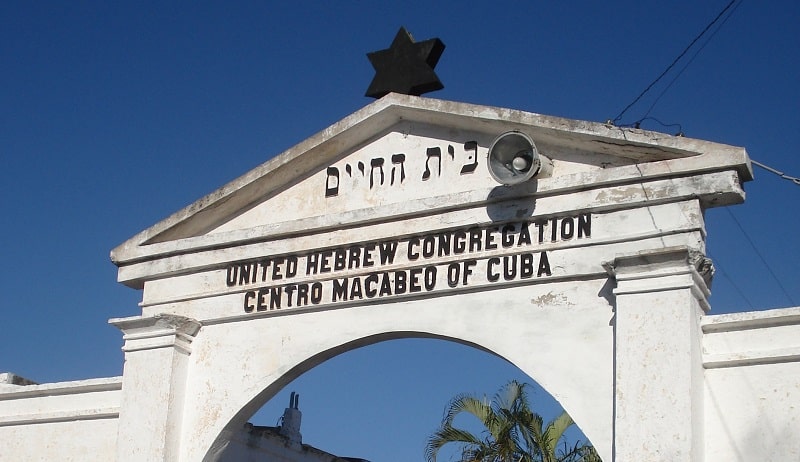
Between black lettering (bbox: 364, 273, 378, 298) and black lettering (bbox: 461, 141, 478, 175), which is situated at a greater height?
black lettering (bbox: 461, 141, 478, 175)

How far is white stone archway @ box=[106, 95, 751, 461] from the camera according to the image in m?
10.4

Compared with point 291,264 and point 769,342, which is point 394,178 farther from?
point 769,342

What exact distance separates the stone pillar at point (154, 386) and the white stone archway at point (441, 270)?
0.07 feet

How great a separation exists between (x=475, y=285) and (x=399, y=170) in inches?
64.4

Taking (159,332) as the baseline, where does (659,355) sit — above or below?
below

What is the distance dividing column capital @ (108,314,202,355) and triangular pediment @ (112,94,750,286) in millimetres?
664

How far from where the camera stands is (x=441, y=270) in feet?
38.8

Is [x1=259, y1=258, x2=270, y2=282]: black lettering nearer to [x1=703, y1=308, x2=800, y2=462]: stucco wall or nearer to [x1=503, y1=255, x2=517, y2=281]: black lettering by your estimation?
[x1=503, y1=255, x2=517, y2=281]: black lettering

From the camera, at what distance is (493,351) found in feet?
37.1

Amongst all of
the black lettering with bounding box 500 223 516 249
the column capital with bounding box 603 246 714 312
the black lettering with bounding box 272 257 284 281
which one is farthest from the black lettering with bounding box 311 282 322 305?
the column capital with bounding box 603 246 714 312

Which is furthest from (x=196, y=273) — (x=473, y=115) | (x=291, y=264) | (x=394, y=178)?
(x=473, y=115)

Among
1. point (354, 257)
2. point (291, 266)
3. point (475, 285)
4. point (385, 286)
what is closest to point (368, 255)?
point (354, 257)

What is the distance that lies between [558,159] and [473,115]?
3.00 feet

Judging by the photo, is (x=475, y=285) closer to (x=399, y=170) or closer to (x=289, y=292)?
(x=399, y=170)
